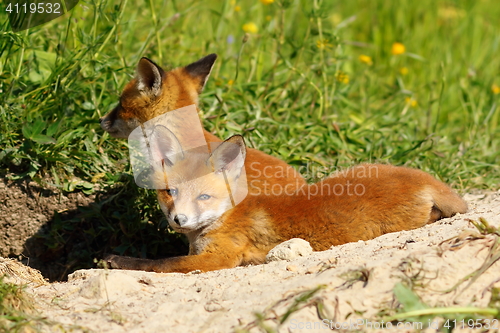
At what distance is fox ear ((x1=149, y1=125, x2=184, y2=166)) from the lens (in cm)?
462

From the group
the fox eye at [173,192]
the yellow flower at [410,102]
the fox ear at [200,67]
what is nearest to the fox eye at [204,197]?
the fox eye at [173,192]

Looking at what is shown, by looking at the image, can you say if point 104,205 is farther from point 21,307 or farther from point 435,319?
point 435,319

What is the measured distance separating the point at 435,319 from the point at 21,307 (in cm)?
243

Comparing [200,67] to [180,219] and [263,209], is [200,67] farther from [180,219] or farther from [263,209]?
[180,219]

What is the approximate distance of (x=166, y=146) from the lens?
4680mm

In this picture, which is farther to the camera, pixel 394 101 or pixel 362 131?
pixel 394 101

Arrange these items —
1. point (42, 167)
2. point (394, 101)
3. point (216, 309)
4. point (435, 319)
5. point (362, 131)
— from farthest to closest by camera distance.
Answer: point (394, 101) → point (362, 131) → point (42, 167) → point (216, 309) → point (435, 319)

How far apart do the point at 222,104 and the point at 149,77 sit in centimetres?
107

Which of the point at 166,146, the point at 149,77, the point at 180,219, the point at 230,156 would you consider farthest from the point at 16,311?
the point at 149,77

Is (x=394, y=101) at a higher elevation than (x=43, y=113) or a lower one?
lower

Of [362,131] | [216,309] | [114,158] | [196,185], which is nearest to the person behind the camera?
[216,309]

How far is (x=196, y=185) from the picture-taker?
14.7 feet

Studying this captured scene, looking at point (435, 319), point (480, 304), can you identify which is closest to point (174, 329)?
point (435, 319)

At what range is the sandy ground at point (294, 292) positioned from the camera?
9.93 feet
